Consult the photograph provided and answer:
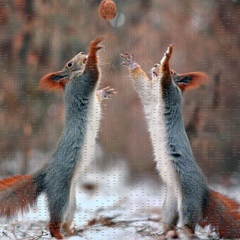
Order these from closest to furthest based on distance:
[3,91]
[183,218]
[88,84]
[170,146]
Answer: [183,218] → [170,146] → [88,84] → [3,91]

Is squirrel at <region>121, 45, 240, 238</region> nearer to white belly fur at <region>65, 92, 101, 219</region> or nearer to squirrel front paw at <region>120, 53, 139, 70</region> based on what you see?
squirrel front paw at <region>120, 53, 139, 70</region>

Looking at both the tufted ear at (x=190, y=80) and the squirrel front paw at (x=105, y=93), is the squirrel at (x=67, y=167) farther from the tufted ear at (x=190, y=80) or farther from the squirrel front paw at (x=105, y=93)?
the tufted ear at (x=190, y=80)

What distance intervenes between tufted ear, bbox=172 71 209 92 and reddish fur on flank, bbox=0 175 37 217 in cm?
122

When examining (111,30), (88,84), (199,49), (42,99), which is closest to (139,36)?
(111,30)

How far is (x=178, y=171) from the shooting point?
2.68m

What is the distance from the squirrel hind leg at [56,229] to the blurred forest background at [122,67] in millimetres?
1122

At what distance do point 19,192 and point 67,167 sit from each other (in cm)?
35

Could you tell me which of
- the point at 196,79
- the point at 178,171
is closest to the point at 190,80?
the point at 196,79

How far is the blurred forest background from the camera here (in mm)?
3863

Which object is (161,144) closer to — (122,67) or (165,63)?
(165,63)

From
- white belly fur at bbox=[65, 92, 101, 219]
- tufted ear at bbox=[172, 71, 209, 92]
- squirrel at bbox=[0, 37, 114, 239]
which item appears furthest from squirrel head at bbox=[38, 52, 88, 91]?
tufted ear at bbox=[172, 71, 209, 92]

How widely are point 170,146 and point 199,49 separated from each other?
1.66 metres

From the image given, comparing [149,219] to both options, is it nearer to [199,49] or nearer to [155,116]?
[155,116]

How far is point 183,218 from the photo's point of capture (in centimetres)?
257
